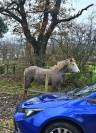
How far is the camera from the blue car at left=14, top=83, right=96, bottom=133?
8.62 m

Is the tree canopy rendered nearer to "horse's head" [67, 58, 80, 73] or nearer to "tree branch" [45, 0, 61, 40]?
"tree branch" [45, 0, 61, 40]

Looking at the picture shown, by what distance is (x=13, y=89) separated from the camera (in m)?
20.0

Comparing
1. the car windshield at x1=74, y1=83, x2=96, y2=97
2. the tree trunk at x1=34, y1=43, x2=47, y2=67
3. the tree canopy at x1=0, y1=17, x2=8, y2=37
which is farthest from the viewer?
the tree canopy at x1=0, y1=17, x2=8, y2=37

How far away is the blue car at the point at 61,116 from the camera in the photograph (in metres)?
8.62

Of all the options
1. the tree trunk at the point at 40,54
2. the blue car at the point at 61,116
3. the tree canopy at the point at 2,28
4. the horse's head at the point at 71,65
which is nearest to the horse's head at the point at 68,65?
the horse's head at the point at 71,65

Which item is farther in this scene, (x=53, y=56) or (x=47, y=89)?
(x=53, y=56)

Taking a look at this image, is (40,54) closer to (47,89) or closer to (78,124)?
(47,89)

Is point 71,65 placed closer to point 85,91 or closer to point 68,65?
point 68,65

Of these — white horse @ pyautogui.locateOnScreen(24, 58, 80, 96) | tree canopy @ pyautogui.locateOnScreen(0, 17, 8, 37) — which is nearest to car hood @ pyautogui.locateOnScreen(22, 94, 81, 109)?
white horse @ pyautogui.locateOnScreen(24, 58, 80, 96)

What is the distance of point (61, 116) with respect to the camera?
862cm

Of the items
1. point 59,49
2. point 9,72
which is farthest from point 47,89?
point 9,72

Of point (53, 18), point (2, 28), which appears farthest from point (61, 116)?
point (2, 28)

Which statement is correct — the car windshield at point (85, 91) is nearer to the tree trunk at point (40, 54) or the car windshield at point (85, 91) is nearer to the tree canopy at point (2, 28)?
the tree trunk at point (40, 54)

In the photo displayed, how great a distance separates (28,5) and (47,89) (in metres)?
9.16
